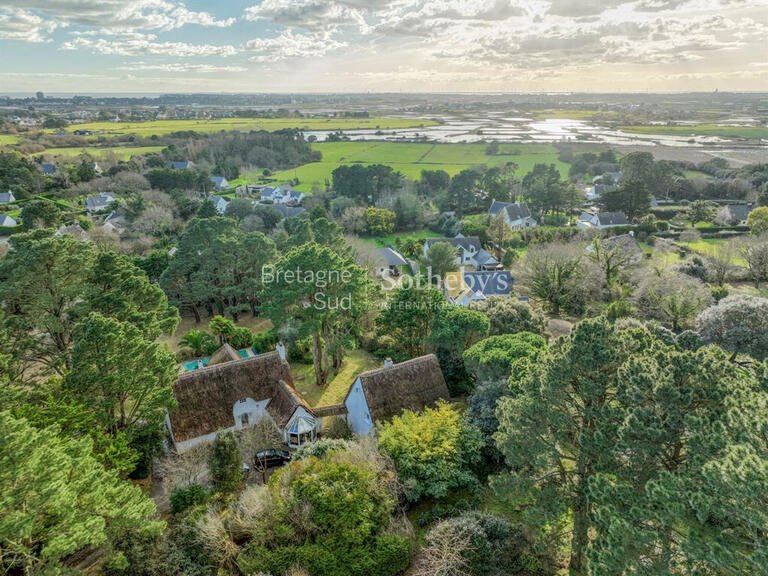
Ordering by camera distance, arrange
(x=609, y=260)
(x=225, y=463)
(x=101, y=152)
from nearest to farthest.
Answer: (x=225, y=463), (x=609, y=260), (x=101, y=152)

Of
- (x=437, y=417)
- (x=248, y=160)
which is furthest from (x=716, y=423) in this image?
(x=248, y=160)

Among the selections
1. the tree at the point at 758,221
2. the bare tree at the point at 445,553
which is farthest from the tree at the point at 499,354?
the tree at the point at 758,221

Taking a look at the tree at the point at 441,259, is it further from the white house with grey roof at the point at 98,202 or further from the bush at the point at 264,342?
the white house with grey roof at the point at 98,202

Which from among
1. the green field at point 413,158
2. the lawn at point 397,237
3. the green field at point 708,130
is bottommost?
the lawn at point 397,237

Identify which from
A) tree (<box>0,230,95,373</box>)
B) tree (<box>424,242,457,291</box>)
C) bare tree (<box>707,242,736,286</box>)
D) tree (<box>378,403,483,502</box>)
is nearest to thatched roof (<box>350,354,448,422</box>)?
tree (<box>378,403,483,502</box>)

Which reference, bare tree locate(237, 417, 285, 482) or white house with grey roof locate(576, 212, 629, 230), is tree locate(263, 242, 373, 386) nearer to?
bare tree locate(237, 417, 285, 482)

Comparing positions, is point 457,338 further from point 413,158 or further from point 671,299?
point 413,158

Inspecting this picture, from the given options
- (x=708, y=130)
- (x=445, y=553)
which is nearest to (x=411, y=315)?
(x=445, y=553)

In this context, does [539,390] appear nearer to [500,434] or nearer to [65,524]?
[500,434]
